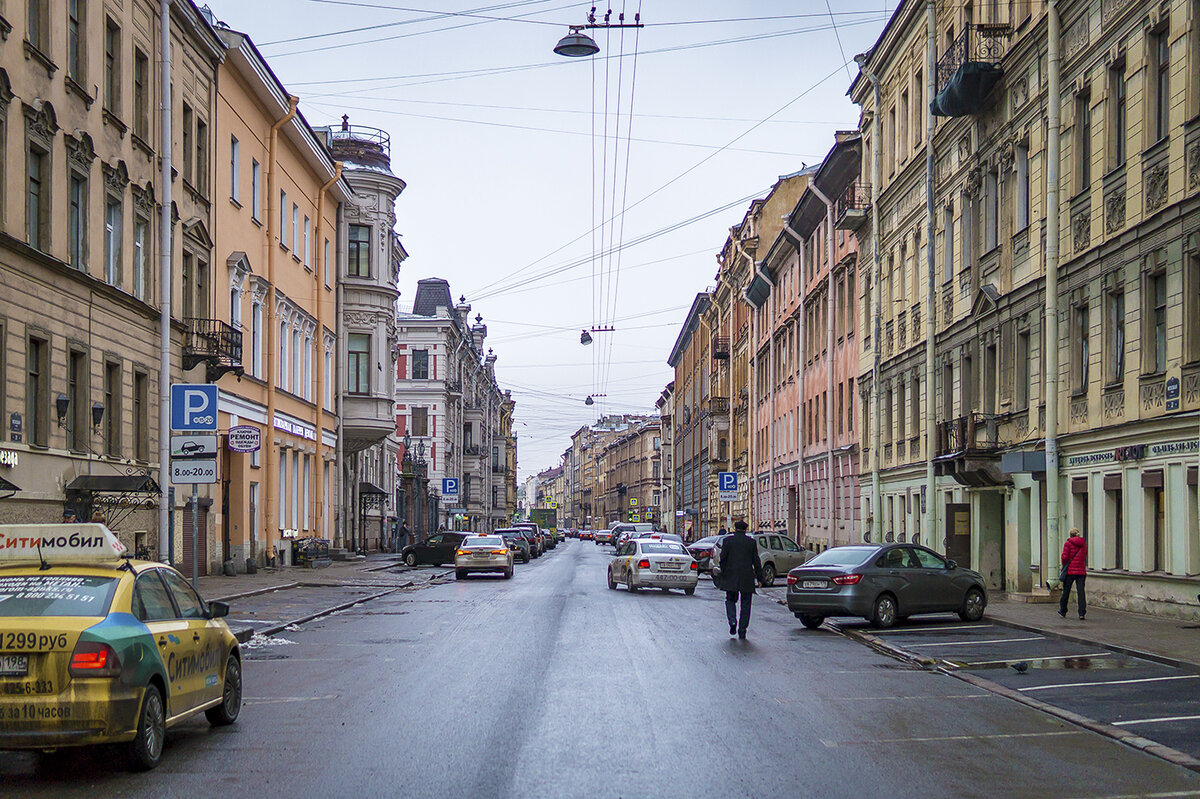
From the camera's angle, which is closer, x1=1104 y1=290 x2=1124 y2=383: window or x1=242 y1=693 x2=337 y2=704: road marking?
x1=242 y1=693 x2=337 y2=704: road marking

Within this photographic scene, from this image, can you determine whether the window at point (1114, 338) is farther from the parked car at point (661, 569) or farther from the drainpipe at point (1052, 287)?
the parked car at point (661, 569)

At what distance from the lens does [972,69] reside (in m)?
30.7

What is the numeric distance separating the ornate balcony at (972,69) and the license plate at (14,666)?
86.2 feet

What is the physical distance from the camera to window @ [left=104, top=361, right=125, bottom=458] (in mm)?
27953

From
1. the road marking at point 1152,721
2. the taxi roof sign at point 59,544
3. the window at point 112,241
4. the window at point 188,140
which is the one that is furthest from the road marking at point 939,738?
the window at point 188,140

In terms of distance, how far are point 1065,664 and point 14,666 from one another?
12.2 meters

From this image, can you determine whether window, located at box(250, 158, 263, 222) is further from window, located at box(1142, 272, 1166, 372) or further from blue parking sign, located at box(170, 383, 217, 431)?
window, located at box(1142, 272, 1166, 372)

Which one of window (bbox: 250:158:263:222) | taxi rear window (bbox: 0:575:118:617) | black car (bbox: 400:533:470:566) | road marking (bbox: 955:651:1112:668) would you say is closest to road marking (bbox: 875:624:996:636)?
road marking (bbox: 955:651:1112:668)

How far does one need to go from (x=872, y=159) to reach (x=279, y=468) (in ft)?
69.2

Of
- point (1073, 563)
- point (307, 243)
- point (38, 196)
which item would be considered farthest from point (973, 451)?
point (307, 243)

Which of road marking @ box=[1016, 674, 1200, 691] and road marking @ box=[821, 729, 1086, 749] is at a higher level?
road marking @ box=[821, 729, 1086, 749]

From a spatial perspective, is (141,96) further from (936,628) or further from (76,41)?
(936,628)

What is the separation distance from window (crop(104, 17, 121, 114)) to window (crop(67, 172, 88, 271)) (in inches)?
93.4

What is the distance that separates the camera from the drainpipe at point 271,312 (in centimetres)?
4109
